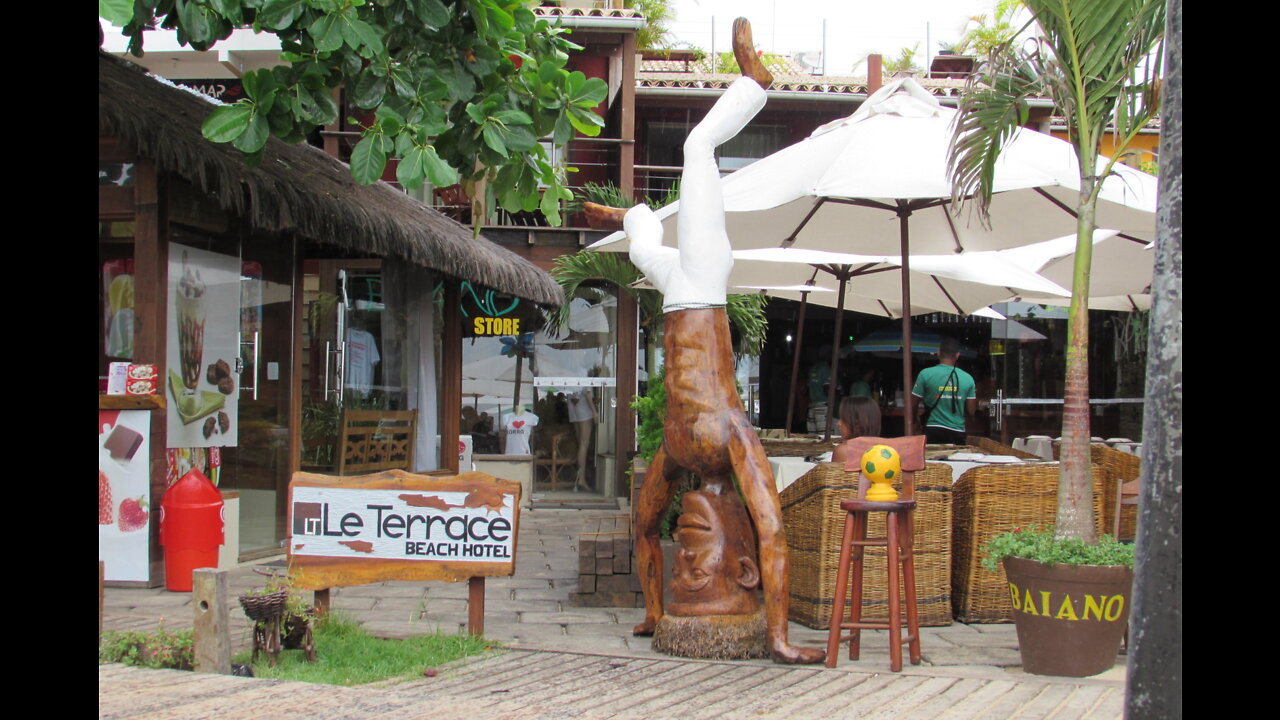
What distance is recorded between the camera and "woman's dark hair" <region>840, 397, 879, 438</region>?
5973mm

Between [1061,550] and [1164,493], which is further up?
[1164,493]

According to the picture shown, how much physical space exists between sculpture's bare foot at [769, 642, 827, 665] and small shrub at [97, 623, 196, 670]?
2384 millimetres

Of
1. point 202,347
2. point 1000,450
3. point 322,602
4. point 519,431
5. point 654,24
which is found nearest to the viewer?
point 322,602

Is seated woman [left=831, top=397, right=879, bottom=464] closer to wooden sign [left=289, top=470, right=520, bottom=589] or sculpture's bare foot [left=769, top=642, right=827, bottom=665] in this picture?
sculpture's bare foot [left=769, top=642, right=827, bottom=665]

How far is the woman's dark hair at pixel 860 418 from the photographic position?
19.6 feet

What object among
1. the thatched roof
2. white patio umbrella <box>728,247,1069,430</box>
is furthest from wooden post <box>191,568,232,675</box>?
white patio umbrella <box>728,247,1069,430</box>

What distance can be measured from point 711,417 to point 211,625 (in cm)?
222

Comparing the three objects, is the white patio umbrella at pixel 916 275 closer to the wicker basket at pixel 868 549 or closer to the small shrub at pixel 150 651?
the wicker basket at pixel 868 549

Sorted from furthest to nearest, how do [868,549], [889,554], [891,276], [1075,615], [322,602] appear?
1. [891,276]
2. [868,549]
3. [322,602]
4. [889,554]
5. [1075,615]

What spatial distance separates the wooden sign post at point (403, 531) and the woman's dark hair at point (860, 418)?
2.08 m

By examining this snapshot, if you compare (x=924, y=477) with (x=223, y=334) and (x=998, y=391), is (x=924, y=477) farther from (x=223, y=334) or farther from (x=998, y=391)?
(x=998, y=391)

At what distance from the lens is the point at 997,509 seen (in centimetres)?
542

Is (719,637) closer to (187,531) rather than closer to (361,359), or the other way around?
(187,531)

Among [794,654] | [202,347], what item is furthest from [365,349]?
[794,654]
